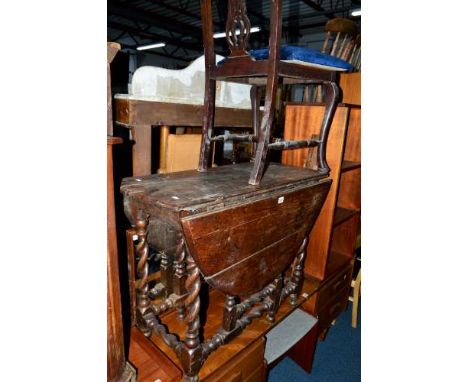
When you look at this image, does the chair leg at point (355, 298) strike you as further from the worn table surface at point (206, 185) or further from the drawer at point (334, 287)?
the worn table surface at point (206, 185)

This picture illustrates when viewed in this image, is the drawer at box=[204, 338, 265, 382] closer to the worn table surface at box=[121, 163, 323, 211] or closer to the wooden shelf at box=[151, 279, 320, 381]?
the wooden shelf at box=[151, 279, 320, 381]

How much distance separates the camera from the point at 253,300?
1566mm

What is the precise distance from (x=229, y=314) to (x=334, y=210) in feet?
3.24

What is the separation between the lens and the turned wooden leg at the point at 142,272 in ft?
3.98

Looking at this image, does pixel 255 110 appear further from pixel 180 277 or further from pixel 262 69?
pixel 180 277

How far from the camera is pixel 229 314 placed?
141 cm

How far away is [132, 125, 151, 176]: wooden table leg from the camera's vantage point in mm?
1779

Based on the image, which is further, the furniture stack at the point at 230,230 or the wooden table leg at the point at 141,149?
the wooden table leg at the point at 141,149

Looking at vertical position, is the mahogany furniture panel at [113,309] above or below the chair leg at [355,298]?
above

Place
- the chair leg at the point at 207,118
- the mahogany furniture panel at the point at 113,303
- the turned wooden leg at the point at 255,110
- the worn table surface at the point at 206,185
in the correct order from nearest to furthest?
the mahogany furniture panel at the point at 113,303, the worn table surface at the point at 206,185, the chair leg at the point at 207,118, the turned wooden leg at the point at 255,110

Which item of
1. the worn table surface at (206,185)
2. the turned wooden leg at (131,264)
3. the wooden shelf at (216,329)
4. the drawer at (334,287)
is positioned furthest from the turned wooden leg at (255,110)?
the drawer at (334,287)

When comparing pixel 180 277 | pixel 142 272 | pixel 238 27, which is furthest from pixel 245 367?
pixel 238 27

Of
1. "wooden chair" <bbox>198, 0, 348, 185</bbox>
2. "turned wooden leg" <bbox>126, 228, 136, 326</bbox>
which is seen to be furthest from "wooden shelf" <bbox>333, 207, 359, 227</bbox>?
"turned wooden leg" <bbox>126, 228, 136, 326</bbox>
